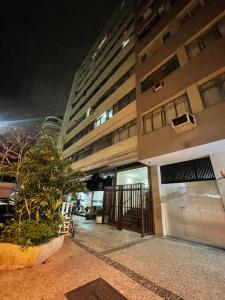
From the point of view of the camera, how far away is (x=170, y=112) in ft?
26.0

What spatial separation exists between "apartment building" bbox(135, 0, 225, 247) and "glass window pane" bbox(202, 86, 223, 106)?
0.10 ft

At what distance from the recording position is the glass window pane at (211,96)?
20.5 feet

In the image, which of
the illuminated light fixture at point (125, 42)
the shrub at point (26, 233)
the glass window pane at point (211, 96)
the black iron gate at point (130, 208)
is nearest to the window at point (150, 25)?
the illuminated light fixture at point (125, 42)

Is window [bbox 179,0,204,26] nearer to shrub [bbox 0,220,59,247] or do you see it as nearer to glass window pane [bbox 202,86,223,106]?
glass window pane [bbox 202,86,223,106]

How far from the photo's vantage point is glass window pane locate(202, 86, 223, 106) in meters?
6.24

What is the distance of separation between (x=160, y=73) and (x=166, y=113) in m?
3.25

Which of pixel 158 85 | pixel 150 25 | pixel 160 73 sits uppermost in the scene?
pixel 150 25

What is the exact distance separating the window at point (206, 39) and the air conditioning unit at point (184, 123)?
414 centimetres

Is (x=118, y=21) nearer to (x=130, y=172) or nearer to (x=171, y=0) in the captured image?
(x=171, y=0)

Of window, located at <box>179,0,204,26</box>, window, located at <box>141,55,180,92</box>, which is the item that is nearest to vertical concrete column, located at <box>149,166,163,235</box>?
window, located at <box>141,55,180,92</box>

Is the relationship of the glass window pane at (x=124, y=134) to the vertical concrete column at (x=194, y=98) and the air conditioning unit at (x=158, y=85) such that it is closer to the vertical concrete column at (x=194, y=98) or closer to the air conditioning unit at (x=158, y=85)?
the air conditioning unit at (x=158, y=85)

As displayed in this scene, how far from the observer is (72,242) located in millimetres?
6422

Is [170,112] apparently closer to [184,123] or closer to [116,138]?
[184,123]

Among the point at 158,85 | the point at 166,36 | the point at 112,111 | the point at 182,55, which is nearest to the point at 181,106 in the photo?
the point at 158,85
